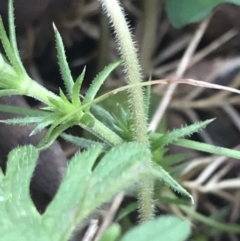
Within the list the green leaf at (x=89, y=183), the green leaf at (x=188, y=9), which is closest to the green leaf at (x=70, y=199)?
the green leaf at (x=89, y=183)

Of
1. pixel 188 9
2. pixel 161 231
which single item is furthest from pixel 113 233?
pixel 188 9

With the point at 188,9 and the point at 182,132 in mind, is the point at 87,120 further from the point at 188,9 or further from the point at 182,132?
the point at 188,9

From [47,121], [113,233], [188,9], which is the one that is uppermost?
[188,9]

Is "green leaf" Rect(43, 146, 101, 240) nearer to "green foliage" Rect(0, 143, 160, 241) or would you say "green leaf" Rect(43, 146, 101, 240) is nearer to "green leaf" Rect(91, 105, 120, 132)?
"green foliage" Rect(0, 143, 160, 241)

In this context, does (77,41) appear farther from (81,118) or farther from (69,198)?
(69,198)

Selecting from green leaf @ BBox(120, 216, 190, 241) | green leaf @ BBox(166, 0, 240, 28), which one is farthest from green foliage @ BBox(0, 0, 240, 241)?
green leaf @ BBox(166, 0, 240, 28)
